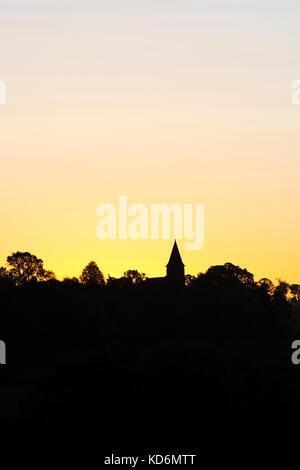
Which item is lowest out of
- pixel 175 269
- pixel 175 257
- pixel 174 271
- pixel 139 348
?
pixel 139 348

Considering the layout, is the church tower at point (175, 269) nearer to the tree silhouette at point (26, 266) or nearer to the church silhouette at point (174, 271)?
the church silhouette at point (174, 271)

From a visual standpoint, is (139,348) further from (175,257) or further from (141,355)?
(175,257)

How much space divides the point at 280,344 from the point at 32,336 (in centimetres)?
3196

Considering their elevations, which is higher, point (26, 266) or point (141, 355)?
point (26, 266)

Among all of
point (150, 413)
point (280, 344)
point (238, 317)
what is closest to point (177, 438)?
point (150, 413)

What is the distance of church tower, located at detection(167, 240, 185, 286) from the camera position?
180500mm

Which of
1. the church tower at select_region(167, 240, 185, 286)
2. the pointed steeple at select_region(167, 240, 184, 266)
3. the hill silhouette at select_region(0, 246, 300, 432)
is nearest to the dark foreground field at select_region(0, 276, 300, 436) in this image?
the hill silhouette at select_region(0, 246, 300, 432)

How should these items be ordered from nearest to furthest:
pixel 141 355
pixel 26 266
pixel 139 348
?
pixel 141 355, pixel 139 348, pixel 26 266

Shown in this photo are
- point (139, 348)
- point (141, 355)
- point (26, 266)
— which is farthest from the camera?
point (26, 266)

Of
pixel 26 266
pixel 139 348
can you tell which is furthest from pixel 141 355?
pixel 26 266

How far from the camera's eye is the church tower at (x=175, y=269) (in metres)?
180

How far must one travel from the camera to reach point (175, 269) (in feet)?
597

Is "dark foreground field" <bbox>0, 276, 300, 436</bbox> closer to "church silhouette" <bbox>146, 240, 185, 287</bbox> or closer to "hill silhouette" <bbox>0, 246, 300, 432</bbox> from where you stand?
"hill silhouette" <bbox>0, 246, 300, 432</bbox>

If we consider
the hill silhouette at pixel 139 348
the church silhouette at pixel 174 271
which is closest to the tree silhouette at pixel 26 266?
the hill silhouette at pixel 139 348
